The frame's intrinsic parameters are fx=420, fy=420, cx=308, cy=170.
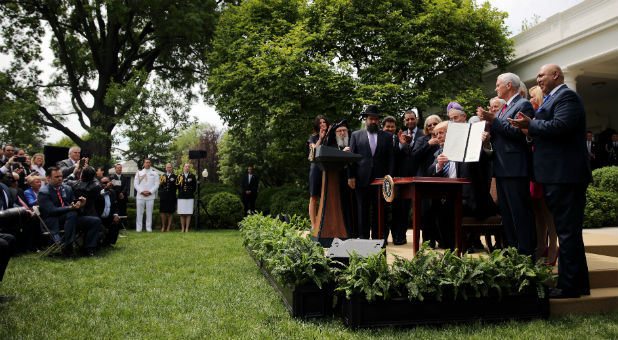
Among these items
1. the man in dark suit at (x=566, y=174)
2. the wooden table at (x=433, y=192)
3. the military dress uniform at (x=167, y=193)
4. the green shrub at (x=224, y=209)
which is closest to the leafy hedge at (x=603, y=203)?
the wooden table at (x=433, y=192)

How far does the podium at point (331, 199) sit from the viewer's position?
5.27m

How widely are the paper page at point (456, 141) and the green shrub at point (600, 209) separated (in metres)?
7.98

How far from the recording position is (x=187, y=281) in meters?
5.48

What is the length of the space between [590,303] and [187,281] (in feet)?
14.7

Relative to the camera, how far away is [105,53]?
878 inches

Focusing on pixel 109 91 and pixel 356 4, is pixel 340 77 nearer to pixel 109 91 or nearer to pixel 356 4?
pixel 356 4

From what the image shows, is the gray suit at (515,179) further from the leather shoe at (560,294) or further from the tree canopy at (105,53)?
the tree canopy at (105,53)

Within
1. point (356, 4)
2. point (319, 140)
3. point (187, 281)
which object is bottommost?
point (187, 281)

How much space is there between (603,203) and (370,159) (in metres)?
7.96

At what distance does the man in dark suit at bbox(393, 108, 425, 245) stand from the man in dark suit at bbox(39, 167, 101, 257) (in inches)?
217

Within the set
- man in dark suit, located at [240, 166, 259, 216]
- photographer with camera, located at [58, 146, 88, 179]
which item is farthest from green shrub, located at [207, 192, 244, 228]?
photographer with camera, located at [58, 146, 88, 179]

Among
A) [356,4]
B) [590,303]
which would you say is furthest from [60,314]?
[356,4]

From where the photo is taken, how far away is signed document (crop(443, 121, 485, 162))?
4.14 meters

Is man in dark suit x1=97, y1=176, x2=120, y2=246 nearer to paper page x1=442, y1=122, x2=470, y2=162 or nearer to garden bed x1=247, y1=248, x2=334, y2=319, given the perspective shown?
garden bed x1=247, y1=248, x2=334, y2=319
